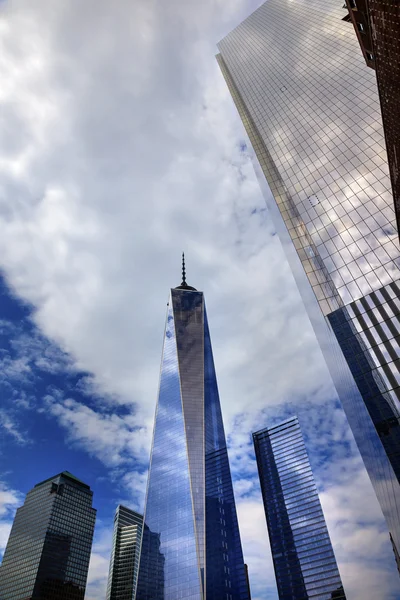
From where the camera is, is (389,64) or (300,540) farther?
(300,540)

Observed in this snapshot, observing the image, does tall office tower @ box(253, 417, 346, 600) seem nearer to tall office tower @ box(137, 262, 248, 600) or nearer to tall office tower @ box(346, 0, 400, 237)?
tall office tower @ box(137, 262, 248, 600)

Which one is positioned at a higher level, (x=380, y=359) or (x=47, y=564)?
(x=47, y=564)

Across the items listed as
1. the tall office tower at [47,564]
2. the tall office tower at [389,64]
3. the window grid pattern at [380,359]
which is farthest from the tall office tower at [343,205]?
the tall office tower at [47,564]

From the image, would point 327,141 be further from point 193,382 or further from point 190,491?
point 190,491

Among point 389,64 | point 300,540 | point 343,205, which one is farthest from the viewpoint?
point 300,540

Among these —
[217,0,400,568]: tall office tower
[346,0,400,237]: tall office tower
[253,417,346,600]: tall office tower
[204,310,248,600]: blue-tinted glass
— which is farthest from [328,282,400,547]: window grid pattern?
[253,417,346,600]: tall office tower

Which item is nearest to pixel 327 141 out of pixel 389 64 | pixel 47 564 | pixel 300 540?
pixel 389 64
